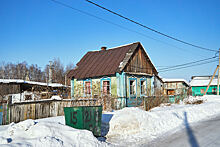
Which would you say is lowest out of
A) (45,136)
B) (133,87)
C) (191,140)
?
(191,140)

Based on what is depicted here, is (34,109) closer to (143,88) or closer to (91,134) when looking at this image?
(91,134)

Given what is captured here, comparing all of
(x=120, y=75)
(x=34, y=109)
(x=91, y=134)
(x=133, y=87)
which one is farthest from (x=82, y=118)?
(x=133, y=87)

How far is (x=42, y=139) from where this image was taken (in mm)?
5078

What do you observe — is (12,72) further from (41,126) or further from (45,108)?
(41,126)

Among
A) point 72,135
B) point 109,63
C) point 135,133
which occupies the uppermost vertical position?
point 109,63

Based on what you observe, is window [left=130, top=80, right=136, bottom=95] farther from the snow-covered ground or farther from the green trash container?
the green trash container

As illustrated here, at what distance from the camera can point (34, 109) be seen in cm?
1000

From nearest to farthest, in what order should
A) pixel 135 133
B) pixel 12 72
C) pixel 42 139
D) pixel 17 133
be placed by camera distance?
pixel 42 139 < pixel 17 133 < pixel 135 133 < pixel 12 72

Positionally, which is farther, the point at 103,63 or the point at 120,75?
the point at 103,63

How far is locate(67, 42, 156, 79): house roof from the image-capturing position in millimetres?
17180

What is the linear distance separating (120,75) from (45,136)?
11803 mm

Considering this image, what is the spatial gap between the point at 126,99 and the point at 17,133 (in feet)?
37.7

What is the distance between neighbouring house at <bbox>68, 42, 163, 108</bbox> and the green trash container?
766cm

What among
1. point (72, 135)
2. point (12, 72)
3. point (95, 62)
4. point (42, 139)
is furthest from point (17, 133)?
point (12, 72)
